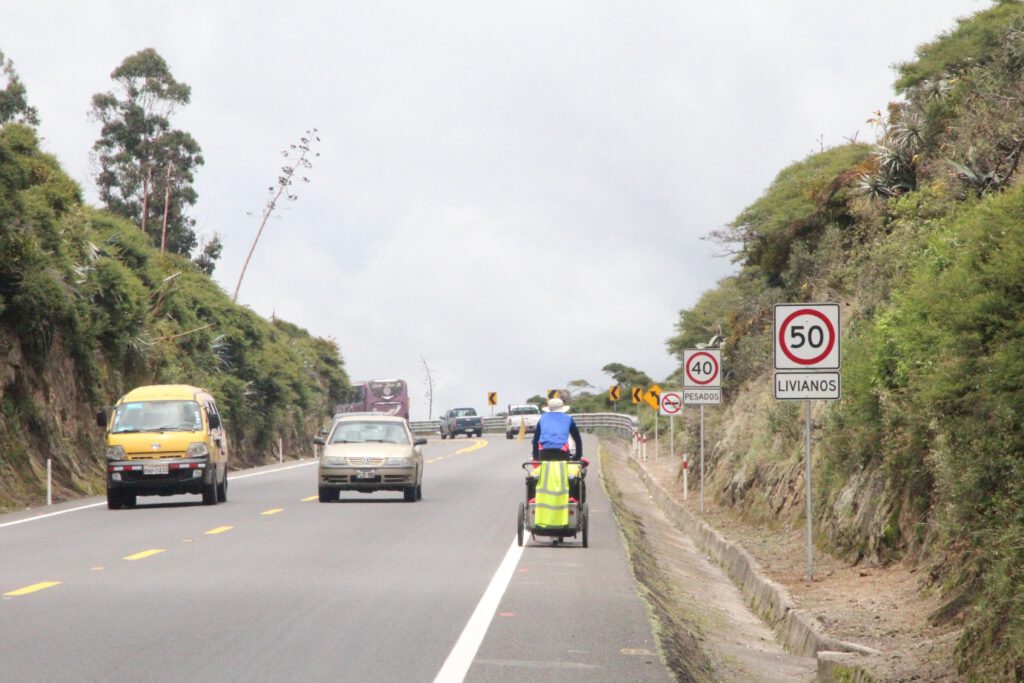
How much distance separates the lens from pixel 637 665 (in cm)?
961

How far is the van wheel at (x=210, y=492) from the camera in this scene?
88.8 feet

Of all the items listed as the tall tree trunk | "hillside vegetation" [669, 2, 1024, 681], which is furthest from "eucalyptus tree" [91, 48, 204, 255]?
"hillside vegetation" [669, 2, 1024, 681]

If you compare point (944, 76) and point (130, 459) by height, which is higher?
point (944, 76)

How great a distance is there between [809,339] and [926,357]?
2.47 metres

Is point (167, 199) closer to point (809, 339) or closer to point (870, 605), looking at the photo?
point (809, 339)

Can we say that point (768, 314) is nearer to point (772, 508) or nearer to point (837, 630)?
point (772, 508)

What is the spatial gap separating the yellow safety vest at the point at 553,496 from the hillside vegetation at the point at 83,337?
13600 millimetres

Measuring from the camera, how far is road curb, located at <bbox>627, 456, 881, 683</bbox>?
10.6 metres

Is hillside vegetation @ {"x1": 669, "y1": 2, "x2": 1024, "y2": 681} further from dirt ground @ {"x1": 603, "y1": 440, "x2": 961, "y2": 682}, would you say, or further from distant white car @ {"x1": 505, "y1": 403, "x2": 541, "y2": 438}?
distant white car @ {"x1": 505, "y1": 403, "x2": 541, "y2": 438}

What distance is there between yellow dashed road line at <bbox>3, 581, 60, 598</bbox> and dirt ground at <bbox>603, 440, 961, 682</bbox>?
689 cm

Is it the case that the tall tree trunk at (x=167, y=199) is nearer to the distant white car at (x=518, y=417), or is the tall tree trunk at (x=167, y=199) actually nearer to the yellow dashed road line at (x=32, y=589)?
the distant white car at (x=518, y=417)

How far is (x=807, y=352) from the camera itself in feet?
54.0

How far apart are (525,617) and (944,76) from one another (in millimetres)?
20934

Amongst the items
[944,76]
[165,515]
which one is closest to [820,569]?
[165,515]
